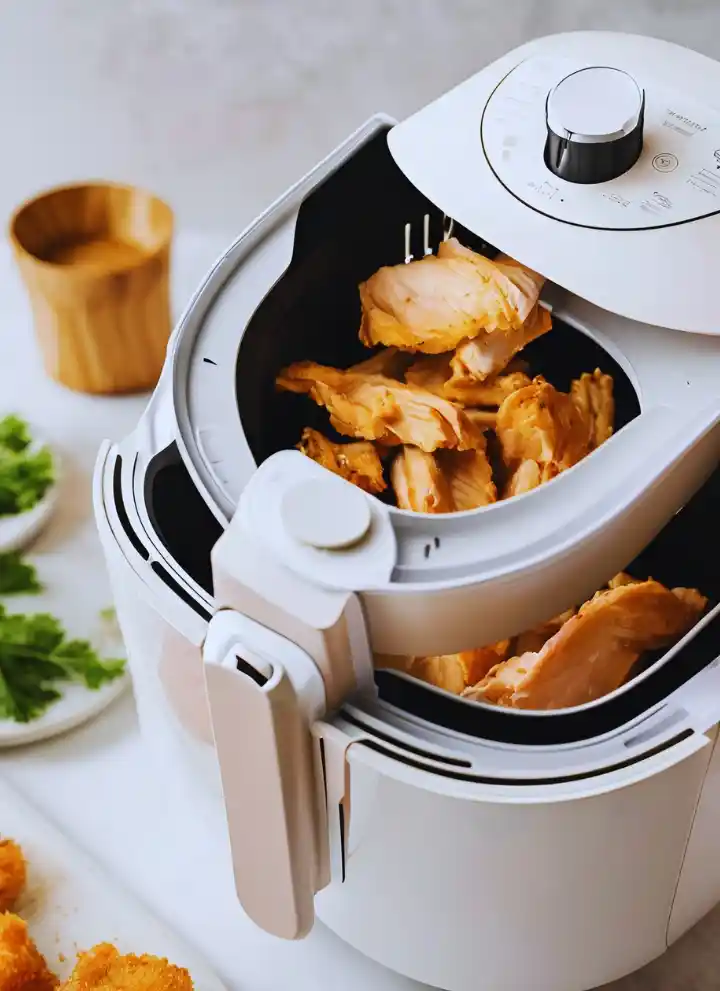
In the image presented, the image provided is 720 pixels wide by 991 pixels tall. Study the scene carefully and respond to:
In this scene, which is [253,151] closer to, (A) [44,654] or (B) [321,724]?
(A) [44,654]

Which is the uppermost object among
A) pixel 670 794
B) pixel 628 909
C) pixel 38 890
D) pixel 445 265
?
pixel 445 265

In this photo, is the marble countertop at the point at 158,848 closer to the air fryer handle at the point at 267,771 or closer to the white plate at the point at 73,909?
the white plate at the point at 73,909

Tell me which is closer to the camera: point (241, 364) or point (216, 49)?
point (241, 364)

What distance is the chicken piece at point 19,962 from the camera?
70 centimetres

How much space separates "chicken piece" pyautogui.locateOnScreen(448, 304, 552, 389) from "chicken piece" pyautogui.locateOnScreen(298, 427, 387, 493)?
0.21 ft

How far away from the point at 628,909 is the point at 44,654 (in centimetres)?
44

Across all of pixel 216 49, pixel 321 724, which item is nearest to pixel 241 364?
pixel 321 724

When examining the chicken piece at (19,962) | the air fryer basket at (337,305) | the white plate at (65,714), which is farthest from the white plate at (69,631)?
the air fryer basket at (337,305)

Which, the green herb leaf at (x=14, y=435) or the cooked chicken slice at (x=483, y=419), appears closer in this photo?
the cooked chicken slice at (x=483, y=419)

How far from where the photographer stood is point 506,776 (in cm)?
52

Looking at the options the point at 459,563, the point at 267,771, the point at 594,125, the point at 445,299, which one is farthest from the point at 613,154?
the point at 267,771

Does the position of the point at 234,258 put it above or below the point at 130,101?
above

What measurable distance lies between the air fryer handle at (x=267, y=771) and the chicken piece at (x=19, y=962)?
0.17m

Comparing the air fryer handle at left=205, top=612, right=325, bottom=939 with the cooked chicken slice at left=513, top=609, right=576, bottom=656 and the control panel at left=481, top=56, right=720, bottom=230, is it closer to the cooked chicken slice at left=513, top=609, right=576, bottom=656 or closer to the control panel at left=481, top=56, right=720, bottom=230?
the cooked chicken slice at left=513, top=609, right=576, bottom=656
